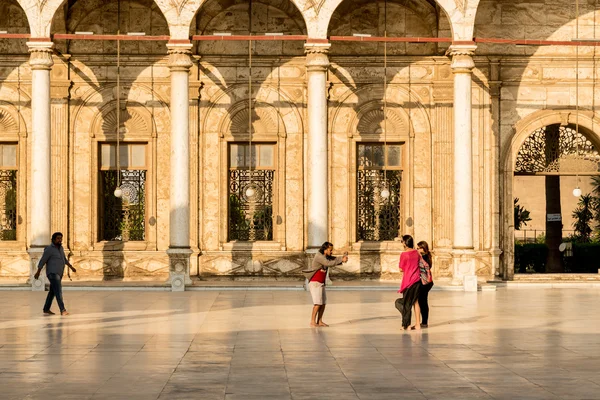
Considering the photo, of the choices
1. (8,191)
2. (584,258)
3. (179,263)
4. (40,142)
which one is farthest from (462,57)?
(8,191)

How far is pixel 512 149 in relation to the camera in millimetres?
30188

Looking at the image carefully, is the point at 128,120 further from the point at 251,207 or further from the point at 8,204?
the point at 251,207

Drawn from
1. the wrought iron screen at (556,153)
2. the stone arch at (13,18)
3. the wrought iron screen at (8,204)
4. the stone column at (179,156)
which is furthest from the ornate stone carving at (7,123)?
the wrought iron screen at (556,153)

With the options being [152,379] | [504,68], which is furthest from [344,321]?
[504,68]

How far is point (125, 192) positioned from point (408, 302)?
44.7 ft

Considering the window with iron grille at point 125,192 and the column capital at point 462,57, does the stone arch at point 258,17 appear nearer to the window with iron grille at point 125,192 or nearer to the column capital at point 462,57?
the window with iron grille at point 125,192

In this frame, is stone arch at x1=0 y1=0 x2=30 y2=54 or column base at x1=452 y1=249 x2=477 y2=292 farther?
stone arch at x1=0 y1=0 x2=30 y2=54

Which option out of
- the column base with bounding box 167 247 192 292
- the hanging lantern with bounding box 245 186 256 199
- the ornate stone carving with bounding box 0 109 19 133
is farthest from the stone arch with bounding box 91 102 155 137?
the column base with bounding box 167 247 192 292

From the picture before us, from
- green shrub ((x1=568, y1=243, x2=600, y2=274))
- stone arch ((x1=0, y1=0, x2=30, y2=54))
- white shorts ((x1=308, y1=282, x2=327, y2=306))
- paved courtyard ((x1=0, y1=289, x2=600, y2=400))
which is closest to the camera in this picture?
paved courtyard ((x1=0, y1=289, x2=600, y2=400))

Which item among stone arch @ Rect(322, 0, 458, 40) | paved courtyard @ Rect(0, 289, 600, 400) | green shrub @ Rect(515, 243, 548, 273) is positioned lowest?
paved courtyard @ Rect(0, 289, 600, 400)

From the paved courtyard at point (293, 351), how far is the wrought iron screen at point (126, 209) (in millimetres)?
6289

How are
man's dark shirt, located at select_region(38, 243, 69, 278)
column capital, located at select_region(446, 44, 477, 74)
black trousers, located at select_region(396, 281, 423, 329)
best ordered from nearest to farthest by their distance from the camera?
black trousers, located at select_region(396, 281, 423, 329), man's dark shirt, located at select_region(38, 243, 69, 278), column capital, located at select_region(446, 44, 477, 74)

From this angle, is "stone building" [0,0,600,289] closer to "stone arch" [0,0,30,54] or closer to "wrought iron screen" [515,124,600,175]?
"stone arch" [0,0,30,54]

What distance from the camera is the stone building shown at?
29922 millimetres
